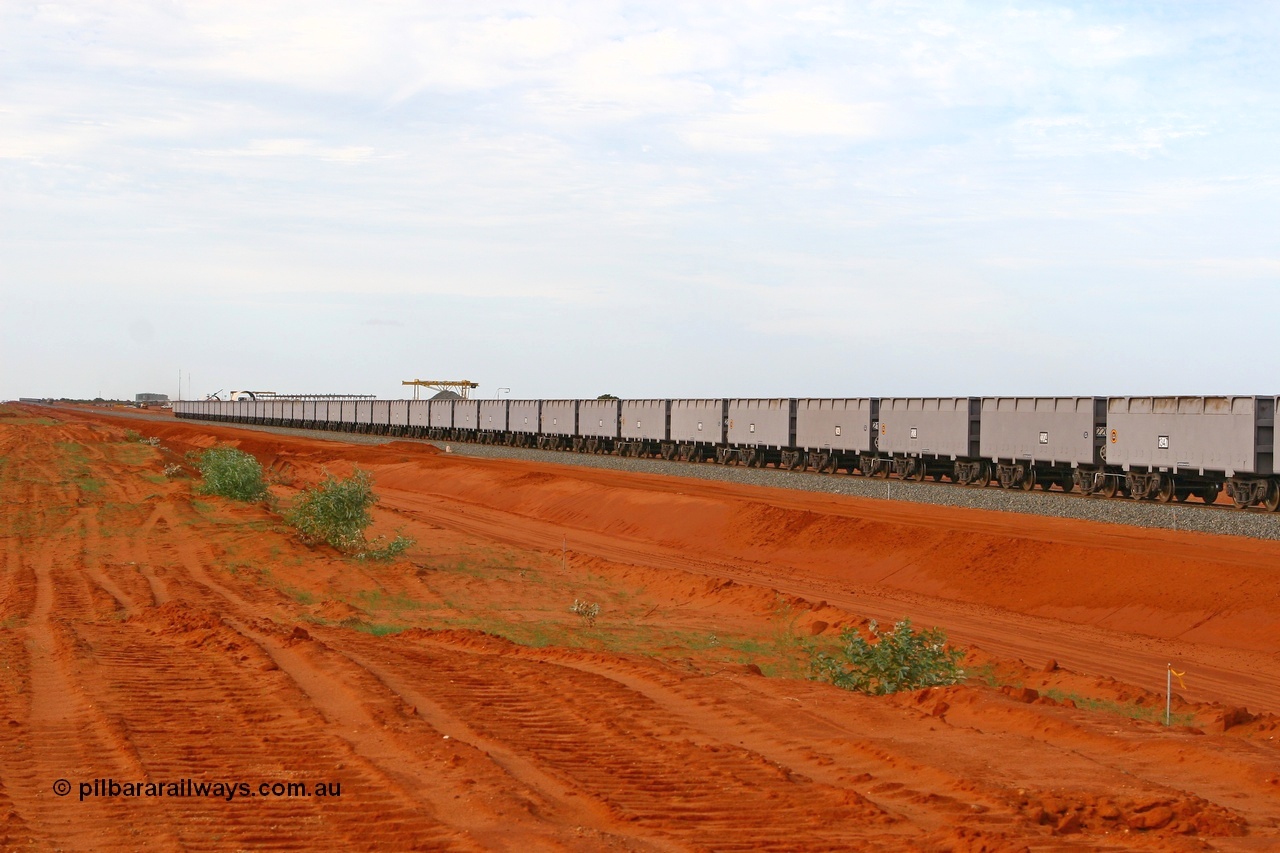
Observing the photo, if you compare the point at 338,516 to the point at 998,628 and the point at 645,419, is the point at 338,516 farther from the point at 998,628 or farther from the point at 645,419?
the point at 645,419

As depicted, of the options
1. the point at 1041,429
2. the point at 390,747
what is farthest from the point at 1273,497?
the point at 390,747

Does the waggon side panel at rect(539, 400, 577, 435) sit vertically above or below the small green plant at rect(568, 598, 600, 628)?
above

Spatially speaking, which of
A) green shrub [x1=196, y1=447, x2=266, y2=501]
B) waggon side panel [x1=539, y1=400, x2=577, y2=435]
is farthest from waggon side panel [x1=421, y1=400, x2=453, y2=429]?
green shrub [x1=196, y1=447, x2=266, y2=501]

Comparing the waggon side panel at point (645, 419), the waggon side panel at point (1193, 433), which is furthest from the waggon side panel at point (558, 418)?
the waggon side panel at point (1193, 433)

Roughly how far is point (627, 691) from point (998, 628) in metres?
9.02

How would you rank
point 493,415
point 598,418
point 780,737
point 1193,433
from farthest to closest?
point 493,415, point 598,418, point 1193,433, point 780,737

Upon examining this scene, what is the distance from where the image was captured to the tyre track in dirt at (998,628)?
43.7ft

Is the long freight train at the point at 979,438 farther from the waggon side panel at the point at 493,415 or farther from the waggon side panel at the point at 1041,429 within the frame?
the waggon side panel at the point at 493,415

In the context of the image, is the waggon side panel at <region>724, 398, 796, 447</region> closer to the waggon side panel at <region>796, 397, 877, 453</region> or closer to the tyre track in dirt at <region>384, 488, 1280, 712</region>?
the waggon side panel at <region>796, 397, 877, 453</region>

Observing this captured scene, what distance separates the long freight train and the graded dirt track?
5.95 metres

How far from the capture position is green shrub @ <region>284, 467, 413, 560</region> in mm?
20562

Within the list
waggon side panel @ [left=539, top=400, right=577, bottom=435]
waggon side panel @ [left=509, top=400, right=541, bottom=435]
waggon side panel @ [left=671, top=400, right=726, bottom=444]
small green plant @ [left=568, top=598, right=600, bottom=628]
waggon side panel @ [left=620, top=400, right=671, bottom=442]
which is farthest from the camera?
waggon side panel @ [left=509, top=400, right=541, bottom=435]

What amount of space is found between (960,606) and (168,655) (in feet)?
41.8

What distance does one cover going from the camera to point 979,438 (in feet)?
115
